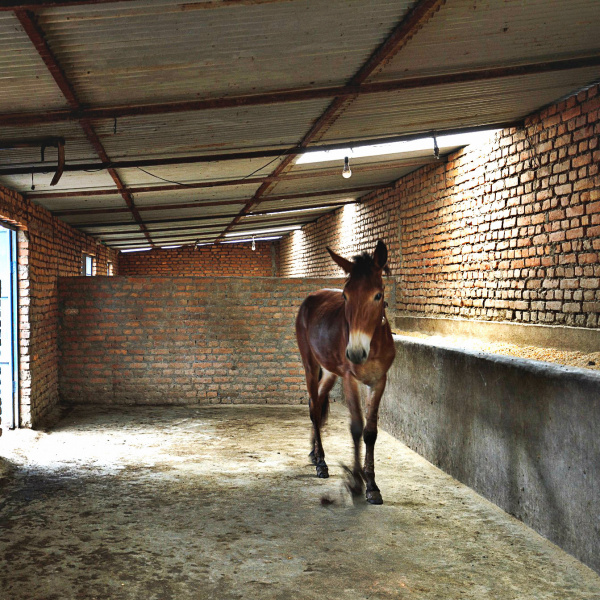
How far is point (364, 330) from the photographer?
13.8 ft

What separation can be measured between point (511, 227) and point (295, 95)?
2.99 metres

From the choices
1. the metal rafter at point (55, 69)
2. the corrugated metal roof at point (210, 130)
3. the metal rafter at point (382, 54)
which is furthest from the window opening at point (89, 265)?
the metal rafter at point (382, 54)

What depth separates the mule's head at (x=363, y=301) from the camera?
4.16 meters

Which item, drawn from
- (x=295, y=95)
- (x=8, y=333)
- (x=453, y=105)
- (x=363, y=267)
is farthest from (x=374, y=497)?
(x=8, y=333)

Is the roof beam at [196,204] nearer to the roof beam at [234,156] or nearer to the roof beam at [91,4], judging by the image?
the roof beam at [234,156]

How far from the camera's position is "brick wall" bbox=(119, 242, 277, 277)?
732 inches

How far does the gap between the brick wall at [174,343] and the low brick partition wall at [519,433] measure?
3.22 m

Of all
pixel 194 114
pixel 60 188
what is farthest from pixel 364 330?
pixel 60 188

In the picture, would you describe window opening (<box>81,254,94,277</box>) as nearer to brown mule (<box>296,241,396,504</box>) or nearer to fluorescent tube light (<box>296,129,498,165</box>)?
fluorescent tube light (<box>296,129,498,165</box>)

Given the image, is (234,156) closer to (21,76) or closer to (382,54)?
(382,54)

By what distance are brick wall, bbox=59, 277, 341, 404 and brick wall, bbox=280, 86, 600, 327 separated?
87.2 inches

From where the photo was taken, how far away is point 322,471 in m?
5.14

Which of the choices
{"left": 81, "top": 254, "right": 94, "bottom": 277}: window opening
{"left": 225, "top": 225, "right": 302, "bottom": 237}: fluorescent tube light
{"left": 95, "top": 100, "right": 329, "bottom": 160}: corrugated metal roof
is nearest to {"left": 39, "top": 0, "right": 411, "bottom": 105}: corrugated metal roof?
{"left": 95, "top": 100, "right": 329, "bottom": 160}: corrugated metal roof

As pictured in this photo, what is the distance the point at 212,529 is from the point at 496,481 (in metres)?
2.10
